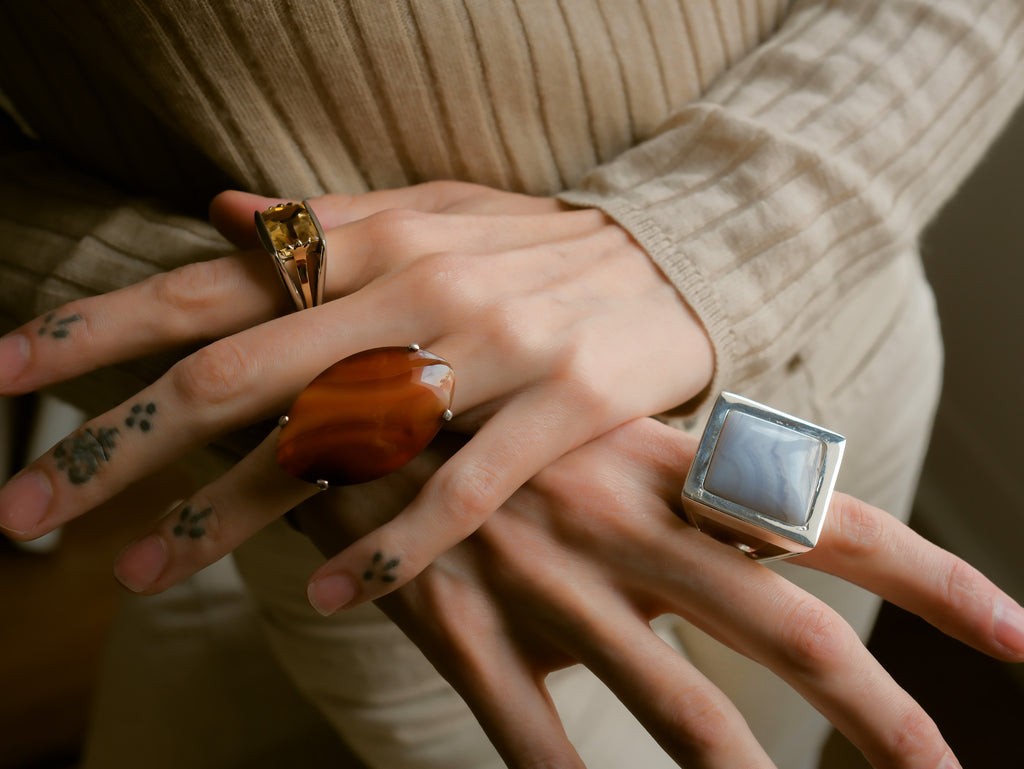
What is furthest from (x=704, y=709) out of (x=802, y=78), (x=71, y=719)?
(x=71, y=719)

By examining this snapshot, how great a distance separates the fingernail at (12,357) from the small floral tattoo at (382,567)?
26cm

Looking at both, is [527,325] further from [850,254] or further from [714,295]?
[850,254]

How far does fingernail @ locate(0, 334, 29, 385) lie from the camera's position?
0.46 metres

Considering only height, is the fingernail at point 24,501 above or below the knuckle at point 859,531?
above

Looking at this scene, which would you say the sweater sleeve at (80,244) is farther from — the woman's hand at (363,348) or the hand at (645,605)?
the hand at (645,605)

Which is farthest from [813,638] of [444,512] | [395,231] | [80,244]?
[80,244]

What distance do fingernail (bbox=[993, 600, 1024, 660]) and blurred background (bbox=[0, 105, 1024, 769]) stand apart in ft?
2.80

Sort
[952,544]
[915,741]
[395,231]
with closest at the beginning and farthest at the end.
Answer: [915,741], [395,231], [952,544]

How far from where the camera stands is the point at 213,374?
45 cm

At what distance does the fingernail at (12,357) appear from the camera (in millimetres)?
455

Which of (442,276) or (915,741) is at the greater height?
(442,276)

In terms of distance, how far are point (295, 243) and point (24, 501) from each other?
23 centimetres

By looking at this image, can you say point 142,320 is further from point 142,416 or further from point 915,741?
point 915,741

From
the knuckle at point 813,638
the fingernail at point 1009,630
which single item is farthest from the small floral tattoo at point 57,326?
the fingernail at point 1009,630
